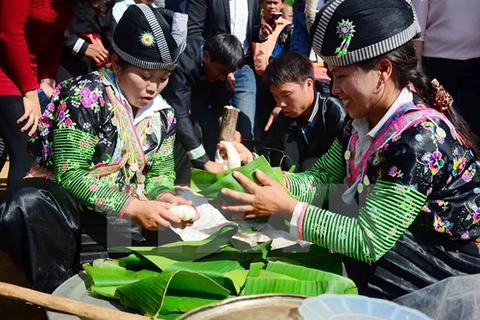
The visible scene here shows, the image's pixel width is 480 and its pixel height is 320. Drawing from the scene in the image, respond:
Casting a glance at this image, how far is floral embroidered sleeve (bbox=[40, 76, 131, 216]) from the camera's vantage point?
241 centimetres

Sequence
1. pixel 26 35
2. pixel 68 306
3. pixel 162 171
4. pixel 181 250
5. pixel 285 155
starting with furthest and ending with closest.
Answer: pixel 285 155 < pixel 26 35 < pixel 162 171 < pixel 181 250 < pixel 68 306

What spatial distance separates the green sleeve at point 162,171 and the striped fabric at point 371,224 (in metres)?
0.87

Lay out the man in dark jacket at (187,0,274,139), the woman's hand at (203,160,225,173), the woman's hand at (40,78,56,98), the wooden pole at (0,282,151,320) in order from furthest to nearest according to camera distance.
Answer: the man in dark jacket at (187,0,274,139) → the woman's hand at (203,160,225,173) → the woman's hand at (40,78,56,98) → the wooden pole at (0,282,151,320)

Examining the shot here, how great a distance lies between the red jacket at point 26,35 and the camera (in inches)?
109

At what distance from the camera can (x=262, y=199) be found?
2053 millimetres

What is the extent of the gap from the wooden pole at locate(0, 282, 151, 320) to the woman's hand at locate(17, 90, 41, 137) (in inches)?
45.6

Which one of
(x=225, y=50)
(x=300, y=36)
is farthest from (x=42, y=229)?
(x=300, y=36)

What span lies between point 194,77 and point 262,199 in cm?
236

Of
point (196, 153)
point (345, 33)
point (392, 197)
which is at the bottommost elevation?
point (196, 153)

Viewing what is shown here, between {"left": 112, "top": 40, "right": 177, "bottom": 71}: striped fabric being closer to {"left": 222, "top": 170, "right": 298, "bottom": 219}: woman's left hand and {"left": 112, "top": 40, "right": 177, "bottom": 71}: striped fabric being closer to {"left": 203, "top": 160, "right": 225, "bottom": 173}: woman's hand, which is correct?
{"left": 222, "top": 170, "right": 298, "bottom": 219}: woman's left hand

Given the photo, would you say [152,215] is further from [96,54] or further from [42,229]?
[96,54]

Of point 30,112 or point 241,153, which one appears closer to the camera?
point 30,112

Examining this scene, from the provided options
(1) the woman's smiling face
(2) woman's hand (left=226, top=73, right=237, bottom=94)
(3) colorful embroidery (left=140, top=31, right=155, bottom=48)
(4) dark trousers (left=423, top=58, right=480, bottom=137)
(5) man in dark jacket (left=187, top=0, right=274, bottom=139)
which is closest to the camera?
(1) the woman's smiling face

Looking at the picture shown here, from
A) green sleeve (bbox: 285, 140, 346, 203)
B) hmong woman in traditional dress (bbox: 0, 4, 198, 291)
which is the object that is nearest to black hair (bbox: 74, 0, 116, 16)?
hmong woman in traditional dress (bbox: 0, 4, 198, 291)
